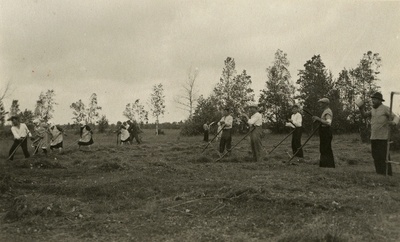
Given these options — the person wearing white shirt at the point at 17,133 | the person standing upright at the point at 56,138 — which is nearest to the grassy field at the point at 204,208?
the person wearing white shirt at the point at 17,133

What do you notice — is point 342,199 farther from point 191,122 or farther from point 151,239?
point 191,122

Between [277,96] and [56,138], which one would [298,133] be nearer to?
[56,138]

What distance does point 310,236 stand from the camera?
13.9 ft

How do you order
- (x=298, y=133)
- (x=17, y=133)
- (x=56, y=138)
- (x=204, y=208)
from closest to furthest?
1. (x=204, y=208)
2. (x=298, y=133)
3. (x=17, y=133)
4. (x=56, y=138)

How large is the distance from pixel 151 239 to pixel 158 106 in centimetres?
4539

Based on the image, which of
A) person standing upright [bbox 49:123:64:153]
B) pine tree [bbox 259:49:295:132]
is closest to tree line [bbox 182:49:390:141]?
pine tree [bbox 259:49:295:132]

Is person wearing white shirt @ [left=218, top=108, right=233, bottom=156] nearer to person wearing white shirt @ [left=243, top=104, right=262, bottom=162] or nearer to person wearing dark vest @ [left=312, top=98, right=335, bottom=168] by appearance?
person wearing white shirt @ [left=243, top=104, right=262, bottom=162]

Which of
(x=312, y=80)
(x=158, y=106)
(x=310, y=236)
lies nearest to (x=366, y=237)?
(x=310, y=236)

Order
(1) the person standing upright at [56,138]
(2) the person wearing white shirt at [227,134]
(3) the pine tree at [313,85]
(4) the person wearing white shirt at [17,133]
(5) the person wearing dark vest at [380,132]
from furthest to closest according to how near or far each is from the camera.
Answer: (3) the pine tree at [313,85] → (1) the person standing upright at [56,138] → (2) the person wearing white shirt at [227,134] → (4) the person wearing white shirt at [17,133] → (5) the person wearing dark vest at [380,132]

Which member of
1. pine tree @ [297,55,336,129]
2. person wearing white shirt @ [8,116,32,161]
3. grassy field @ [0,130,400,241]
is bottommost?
grassy field @ [0,130,400,241]

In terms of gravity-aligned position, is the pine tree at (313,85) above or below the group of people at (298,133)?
above

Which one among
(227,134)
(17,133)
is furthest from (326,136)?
(17,133)

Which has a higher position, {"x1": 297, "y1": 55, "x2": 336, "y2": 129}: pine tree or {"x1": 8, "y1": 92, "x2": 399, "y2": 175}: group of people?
{"x1": 297, "y1": 55, "x2": 336, "y2": 129}: pine tree

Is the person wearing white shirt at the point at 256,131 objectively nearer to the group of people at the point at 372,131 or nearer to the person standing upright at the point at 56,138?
the group of people at the point at 372,131
